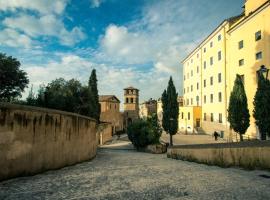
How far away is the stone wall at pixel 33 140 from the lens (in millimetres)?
6934

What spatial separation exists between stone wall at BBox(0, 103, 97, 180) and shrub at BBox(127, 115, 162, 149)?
1973 centimetres

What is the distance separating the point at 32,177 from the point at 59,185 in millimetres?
1564

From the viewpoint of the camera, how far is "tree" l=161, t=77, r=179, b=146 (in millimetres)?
38781

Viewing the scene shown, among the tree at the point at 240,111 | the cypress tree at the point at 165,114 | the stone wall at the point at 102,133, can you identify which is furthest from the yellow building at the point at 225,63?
the stone wall at the point at 102,133

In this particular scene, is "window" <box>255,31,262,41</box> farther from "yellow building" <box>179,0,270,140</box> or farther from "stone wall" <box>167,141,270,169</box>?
"stone wall" <box>167,141,270,169</box>

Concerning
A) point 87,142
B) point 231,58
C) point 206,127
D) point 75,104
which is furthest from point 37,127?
point 206,127

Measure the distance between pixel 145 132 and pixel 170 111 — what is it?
9.47 metres

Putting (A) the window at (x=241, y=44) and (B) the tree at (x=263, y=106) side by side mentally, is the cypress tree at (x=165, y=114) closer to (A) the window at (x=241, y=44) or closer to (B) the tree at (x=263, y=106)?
(A) the window at (x=241, y=44)

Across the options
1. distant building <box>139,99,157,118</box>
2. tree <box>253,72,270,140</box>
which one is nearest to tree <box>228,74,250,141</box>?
tree <box>253,72,270,140</box>

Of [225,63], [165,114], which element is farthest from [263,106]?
[225,63]

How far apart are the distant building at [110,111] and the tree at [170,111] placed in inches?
1286

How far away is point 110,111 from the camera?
245 ft

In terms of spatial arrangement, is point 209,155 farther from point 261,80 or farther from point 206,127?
point 206,127

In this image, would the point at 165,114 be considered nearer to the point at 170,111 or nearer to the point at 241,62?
the point at 170,111
